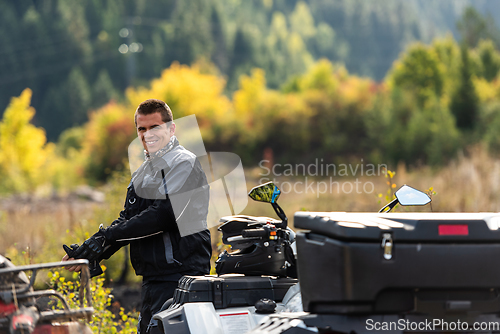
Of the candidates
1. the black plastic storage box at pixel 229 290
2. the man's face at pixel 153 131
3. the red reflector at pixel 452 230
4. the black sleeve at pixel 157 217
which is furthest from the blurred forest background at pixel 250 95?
the red reflector at pixel 452 230

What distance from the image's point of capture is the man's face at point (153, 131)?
12.7ft

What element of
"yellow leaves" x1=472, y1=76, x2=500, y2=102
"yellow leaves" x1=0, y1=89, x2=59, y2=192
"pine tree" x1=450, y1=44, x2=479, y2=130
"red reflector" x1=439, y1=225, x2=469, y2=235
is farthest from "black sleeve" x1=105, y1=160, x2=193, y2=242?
"yellow leaves" x1=0, y1=89, x2=59, y2=192

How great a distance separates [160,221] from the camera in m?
3.64

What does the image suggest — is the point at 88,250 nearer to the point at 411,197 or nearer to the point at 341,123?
the point at 411,197

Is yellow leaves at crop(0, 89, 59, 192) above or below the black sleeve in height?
above

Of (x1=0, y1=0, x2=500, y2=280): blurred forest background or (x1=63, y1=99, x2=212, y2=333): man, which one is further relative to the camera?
(x1=0, y1=0, x2=500, y2=280): blurred forest background

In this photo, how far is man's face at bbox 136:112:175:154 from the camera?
3859 mm

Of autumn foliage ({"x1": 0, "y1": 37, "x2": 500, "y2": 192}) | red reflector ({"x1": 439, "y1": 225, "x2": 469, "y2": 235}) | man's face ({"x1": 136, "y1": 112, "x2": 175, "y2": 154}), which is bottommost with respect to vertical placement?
red reflector ({"x1": 439, "y1": 225, "x2": 469, "y2": 235})

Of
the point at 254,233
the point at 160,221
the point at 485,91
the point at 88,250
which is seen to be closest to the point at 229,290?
the point at 254,233

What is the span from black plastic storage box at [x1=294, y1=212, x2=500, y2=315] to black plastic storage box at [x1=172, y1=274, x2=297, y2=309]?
3.16ft

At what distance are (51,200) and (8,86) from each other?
78905mm

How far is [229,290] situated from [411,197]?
1.20 metres

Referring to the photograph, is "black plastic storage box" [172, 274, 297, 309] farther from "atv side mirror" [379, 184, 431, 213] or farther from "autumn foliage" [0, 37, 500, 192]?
"autumn foliage" [0, 37, 500, 192]

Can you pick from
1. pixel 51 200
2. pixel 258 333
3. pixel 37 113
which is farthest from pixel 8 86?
pixel 258 333
